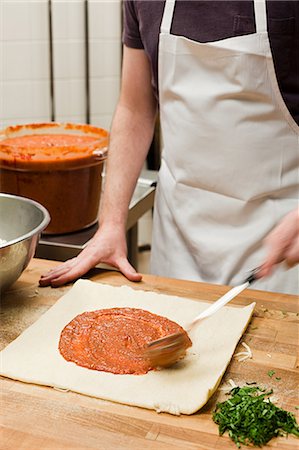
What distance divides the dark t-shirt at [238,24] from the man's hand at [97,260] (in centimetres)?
46

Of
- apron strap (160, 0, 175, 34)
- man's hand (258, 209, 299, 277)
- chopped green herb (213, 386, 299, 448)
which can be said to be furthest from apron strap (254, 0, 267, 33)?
chopped green herb (213, 386, 299, 448)

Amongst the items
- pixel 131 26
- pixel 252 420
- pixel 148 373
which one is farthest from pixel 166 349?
pixel 131 26

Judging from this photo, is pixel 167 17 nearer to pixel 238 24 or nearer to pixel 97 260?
pixel 238 24

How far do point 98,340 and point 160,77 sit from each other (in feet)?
2.29

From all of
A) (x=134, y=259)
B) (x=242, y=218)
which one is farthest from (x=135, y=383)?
(x=134, y=259)

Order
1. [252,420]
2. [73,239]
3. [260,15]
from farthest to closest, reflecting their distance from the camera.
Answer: [73,239] < [260,15] < [252,420]

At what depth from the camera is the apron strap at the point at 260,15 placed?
142 cm

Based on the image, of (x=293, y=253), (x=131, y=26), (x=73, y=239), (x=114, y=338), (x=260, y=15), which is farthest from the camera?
(x=73, y=239)

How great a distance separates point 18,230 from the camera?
4.80 feet

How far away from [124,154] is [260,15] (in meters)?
0.50

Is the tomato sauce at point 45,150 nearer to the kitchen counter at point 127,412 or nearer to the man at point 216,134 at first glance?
the man at point 216,134

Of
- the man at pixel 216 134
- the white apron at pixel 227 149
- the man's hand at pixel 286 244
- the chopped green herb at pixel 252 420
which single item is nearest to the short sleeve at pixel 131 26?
the man at pixel 216 134

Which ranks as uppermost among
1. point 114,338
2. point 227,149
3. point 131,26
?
point 131,26

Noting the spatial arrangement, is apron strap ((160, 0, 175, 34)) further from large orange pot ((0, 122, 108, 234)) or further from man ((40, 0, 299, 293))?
large orange pot ((0, 122, 108, 234))
